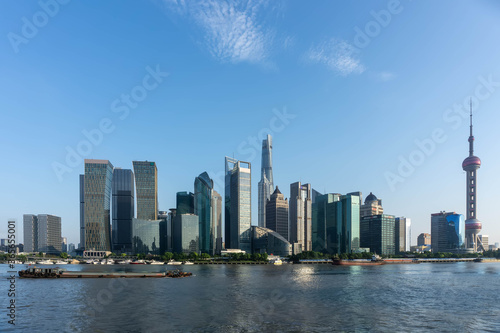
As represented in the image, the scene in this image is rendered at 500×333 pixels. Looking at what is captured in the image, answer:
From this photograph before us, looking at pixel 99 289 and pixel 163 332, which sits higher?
pixel 163 332

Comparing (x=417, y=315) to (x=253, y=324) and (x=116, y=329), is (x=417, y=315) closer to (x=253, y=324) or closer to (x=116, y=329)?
(x=253, y=324)

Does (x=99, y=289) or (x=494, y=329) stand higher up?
(x=494, y=329)

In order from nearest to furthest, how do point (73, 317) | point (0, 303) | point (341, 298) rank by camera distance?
point (73, 317), point (0, 303), point (341, 298)

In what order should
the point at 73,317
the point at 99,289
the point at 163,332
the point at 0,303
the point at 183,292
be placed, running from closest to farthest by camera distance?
the point at 163,332
the point at 73,317
the point at 0,303
the point at 183,292
the point at 99,289

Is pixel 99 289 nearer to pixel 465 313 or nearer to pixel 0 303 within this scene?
pixel 0 303

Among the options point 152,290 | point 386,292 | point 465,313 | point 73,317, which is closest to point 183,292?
point 152,290

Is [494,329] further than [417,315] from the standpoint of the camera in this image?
No

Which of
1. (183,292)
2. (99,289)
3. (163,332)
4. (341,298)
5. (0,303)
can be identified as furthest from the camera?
(99,289)

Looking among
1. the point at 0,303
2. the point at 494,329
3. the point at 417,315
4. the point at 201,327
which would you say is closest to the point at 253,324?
the point at 201,327

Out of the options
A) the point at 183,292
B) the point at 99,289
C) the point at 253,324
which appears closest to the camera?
the point at 253,324
